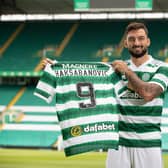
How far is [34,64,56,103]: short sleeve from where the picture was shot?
3.61m

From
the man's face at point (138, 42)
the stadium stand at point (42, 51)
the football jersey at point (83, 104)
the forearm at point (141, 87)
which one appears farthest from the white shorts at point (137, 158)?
the stadium stand at point (42, 51)

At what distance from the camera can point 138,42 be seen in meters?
3.10

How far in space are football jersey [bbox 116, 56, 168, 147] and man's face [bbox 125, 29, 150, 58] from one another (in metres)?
0.12

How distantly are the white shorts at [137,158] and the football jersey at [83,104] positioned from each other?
0.26 metres

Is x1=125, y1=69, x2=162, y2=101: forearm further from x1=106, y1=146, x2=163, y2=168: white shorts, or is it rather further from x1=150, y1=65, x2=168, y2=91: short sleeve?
x1=106, y1=146, x2=163, y2=168: white shorts

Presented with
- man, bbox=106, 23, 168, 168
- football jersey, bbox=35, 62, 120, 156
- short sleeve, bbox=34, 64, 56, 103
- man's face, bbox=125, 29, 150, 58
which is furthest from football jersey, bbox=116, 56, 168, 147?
short sleeve, bbox=34, 64, 56, 103

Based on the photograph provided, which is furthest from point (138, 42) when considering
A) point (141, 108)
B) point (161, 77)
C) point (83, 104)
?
point (83, 104)

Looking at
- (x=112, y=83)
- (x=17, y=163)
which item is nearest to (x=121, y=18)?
(x=17, y=163)

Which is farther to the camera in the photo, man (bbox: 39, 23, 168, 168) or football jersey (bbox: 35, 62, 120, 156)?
football jersey (bbox: 35, 62, 120, 156)

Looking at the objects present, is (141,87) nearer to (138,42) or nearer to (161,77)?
(161,77)

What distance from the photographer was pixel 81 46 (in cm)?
1956

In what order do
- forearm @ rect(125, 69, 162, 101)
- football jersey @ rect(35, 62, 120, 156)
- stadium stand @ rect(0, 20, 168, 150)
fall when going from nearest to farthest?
forearm @ rect(125, 69, 162, 101)
football jersey @ rect(35, 62, 120, 156)
stadium stand @ rect(0, 20, 168, 150)

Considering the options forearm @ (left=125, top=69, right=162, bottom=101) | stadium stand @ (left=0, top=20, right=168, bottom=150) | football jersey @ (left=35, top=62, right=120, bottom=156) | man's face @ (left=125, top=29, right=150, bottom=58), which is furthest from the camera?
stadium stand @ (left=0, top=20, right=168, bottom=150)

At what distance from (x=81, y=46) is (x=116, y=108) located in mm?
16241
